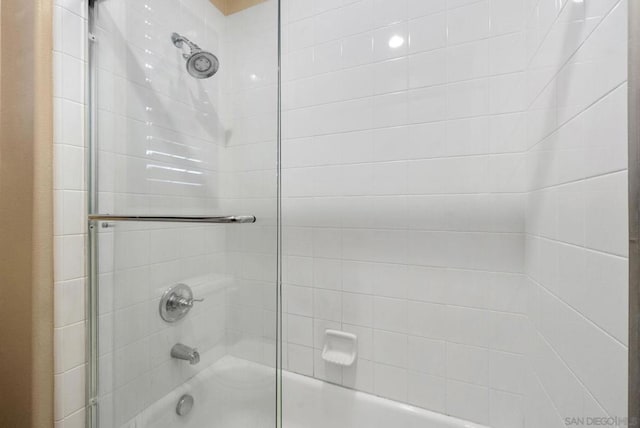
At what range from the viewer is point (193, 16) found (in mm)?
864

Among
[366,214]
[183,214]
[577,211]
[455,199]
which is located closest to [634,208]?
[577,211]

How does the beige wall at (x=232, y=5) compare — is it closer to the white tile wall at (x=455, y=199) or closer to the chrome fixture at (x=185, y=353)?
the white tile wall at (x=455, y=199)

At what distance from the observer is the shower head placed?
0.82 metres

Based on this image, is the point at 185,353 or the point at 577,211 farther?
the point at 185,353

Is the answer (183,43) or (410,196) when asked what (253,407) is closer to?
(410,196)

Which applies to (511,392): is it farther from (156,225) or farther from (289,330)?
(156,225)

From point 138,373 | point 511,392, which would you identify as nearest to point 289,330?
point 138,373

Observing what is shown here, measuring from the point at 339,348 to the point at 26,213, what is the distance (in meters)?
1.24

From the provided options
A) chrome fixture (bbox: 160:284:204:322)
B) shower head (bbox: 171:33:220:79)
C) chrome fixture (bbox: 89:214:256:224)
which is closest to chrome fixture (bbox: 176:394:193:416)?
chrome fixture (bbox: 160:284:204:322)

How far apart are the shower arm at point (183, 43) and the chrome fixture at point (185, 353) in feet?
3.02

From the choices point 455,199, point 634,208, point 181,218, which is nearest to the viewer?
point 634,208

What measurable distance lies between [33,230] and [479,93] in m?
1.55

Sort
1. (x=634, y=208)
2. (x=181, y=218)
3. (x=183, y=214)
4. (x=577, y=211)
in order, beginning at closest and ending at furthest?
(x=634, y=208), (x=577, y=211), (x=181, y=218), (x=183, y=214)

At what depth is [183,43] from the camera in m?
0.87
